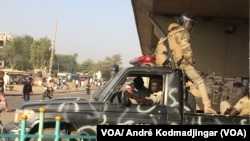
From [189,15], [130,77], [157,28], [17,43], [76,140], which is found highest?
[17,43]

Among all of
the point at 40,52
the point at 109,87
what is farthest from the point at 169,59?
the point at 40,52

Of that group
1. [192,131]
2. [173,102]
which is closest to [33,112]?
[173,102]

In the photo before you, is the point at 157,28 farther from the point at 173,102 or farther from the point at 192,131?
the point at 192,131

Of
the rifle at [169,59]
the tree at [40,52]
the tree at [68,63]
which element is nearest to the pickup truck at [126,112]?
the rifle at [169,59]

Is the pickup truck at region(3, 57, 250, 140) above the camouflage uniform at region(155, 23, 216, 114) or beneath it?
beneath

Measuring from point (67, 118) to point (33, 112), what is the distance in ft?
1.73

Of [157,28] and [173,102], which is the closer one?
[173,102]

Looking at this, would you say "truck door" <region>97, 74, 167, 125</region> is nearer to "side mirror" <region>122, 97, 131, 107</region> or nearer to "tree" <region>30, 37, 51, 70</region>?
"side mirror" <region>122, 97, 131, 107</region>

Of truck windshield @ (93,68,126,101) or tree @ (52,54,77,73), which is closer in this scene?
truck windshield @ (93,68,126,101)

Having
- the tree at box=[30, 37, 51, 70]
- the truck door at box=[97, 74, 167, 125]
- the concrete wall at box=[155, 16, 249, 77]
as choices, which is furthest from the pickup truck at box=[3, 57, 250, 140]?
the tree at box=[30, 37, 51, 70]

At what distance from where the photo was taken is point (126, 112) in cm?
562

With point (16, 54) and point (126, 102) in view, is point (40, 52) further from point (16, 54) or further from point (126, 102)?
point (126, 102)

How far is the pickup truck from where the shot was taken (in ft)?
18.1

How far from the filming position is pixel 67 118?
5.60m
